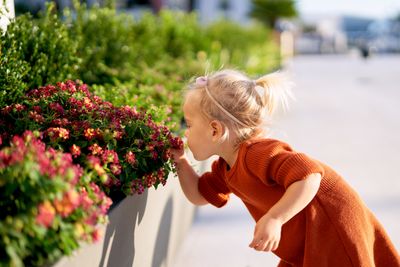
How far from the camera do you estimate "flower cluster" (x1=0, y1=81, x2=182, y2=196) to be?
6.43ft

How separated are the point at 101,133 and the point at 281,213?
2.27ft

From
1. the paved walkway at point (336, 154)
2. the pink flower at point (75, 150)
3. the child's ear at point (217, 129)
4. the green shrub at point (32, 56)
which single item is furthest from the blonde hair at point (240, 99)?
the green shrub at point (32, 56)

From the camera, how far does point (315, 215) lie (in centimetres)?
203

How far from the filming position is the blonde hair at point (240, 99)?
2.12 meters

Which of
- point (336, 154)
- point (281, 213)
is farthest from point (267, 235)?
point (336, 154)

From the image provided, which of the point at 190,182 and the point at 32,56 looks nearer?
the point at 190,182

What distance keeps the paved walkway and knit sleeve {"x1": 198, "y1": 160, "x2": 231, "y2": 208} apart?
33 cm

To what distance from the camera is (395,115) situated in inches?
366

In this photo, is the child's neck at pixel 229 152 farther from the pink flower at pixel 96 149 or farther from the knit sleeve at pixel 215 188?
the pink flower at pixel 96 149

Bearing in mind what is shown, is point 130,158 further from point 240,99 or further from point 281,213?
point 281,213

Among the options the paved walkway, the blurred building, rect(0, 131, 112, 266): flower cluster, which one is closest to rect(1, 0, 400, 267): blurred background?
the paved walkway

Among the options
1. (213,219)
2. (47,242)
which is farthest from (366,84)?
(47,242)

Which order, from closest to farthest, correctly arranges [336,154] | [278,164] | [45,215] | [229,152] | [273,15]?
[45,215] → [278,164] → [229,152] → [336,154] → [273,15]

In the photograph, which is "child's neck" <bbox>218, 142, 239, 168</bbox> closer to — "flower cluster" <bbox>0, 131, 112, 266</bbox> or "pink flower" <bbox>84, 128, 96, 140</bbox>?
"pink flower" <bbox>84, 128, 96, 140</bbox>
